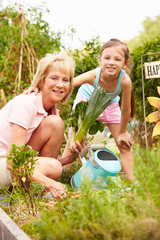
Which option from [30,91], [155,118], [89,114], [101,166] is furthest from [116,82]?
[101,166]

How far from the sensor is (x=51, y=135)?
8.27ft

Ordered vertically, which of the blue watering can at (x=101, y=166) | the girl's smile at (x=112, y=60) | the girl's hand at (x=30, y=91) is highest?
the girl's smile at (x=112, y=60)

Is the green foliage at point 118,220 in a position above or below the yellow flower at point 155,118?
above

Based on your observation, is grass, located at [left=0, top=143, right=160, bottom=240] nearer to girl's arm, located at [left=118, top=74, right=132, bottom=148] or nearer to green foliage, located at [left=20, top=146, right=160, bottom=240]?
green foliage, located at [left=20, top=146, right=160, bottom=240]

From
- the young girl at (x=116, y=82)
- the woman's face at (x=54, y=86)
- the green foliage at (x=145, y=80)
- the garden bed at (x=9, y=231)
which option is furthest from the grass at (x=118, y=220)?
the green foliage at (x=145, y=80)

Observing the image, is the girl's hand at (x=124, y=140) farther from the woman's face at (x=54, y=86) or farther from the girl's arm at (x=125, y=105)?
the woman's face at (x=54, y=86)

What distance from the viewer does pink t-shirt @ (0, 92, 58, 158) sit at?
2265mm

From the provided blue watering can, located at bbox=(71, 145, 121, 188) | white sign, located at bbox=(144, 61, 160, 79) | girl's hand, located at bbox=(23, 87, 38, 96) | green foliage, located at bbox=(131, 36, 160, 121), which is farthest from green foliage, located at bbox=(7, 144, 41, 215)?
green foliage, located at bbox=(131, 36, 160, 121)

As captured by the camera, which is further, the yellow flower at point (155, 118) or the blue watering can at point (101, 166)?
the yellow flower at point (155, 118)

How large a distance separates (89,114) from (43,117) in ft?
1.29

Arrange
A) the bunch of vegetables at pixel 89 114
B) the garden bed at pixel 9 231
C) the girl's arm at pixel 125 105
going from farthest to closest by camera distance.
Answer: the girl's arm at pixel 125 105 < the bunch of vegetables at pixel 89 114 < the garden bed at pixel 9 231

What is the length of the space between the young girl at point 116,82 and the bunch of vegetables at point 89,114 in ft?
1.03

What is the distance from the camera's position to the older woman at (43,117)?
2305 millimetres

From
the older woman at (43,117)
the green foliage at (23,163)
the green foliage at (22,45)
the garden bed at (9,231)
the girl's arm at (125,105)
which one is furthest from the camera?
the green foliage at (22,45)
